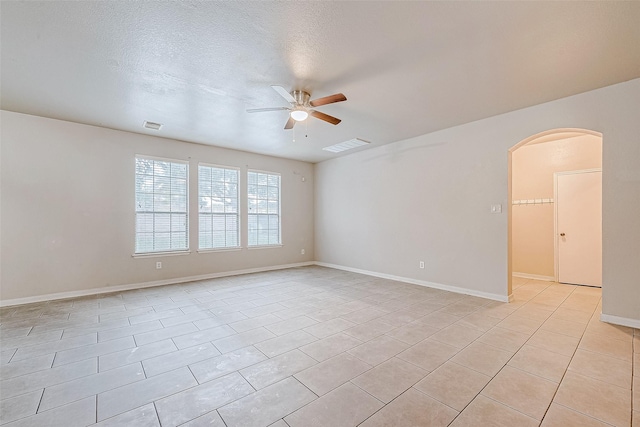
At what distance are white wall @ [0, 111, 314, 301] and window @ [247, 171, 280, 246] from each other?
1300mm

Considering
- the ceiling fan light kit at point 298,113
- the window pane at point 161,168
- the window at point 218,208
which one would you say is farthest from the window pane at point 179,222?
the ceiling fan light kit at point 298,113

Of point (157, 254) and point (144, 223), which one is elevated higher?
point (144, 223)

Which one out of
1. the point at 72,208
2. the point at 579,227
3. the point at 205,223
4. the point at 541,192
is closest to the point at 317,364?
the point at 205,223

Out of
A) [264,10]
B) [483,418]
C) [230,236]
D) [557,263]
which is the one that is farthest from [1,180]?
[557,263]

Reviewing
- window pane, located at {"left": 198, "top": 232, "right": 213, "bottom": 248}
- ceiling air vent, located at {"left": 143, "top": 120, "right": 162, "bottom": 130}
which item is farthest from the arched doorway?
ceiling air vent, located at {"left": 143, "top": 120, "right": 162, "bottom": 130}

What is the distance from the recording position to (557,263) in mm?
5336

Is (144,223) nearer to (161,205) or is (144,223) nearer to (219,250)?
(161,205)

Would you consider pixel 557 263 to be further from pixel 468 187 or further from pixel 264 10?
pixel 264 10

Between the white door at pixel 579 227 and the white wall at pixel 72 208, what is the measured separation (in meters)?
7.22

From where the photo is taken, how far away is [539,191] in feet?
18.5

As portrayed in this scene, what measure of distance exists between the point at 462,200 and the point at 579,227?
2.53 metres

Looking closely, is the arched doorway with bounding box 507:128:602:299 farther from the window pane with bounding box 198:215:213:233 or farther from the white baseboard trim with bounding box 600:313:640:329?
the window pane with bounding box 198:215:213:233

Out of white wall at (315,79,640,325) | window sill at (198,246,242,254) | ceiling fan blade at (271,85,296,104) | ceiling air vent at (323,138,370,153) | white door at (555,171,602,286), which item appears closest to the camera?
ceiling fan blade at (271,85,296,104)

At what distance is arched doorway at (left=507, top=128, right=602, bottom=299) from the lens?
5.13 metres
